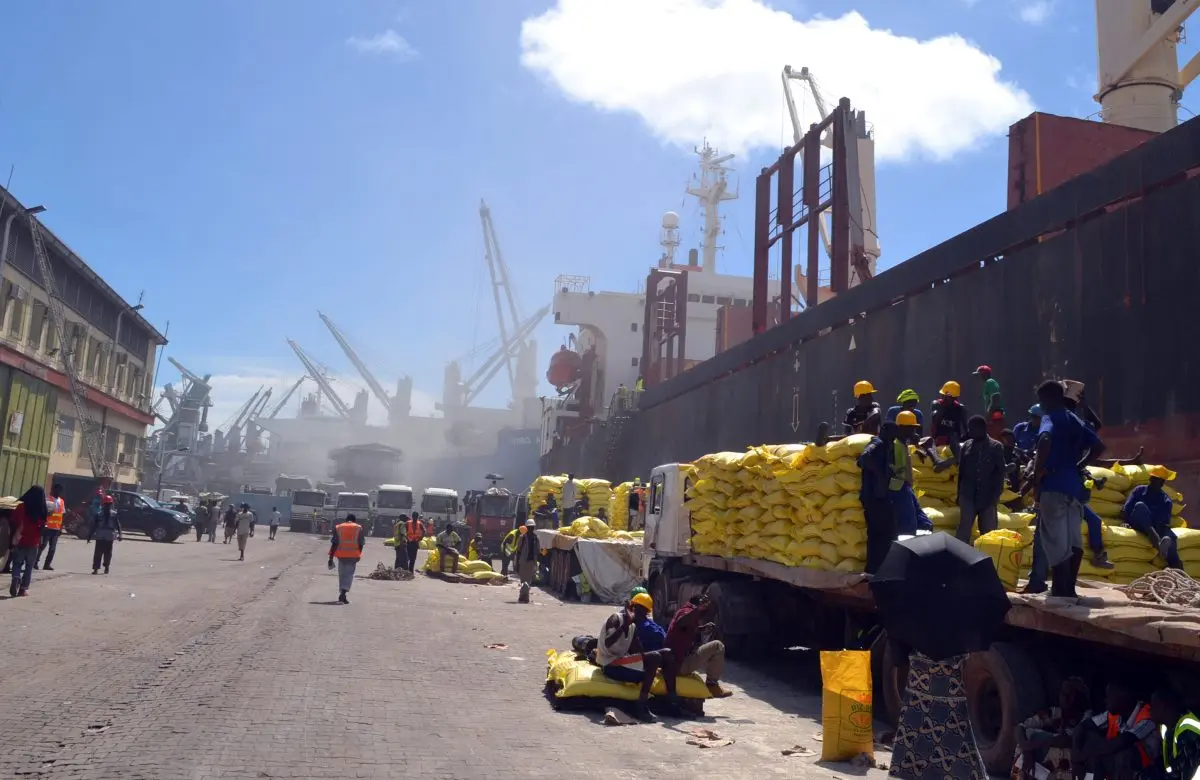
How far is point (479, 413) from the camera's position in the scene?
145125 mm

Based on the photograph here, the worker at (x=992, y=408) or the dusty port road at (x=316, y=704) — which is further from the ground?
the worker at (x=992, y=408)

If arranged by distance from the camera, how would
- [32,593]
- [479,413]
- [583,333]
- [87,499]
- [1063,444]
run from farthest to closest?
[479,413], [583,333], [87,499], [32,593], [1063,444]

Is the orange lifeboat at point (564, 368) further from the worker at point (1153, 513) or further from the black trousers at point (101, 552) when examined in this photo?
the worker at point (1153, 513)

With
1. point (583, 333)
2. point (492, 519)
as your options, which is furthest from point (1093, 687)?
point (583, 333)

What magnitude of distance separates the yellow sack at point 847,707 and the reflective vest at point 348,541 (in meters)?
10.2

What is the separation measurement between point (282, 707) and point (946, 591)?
4927 millimetres

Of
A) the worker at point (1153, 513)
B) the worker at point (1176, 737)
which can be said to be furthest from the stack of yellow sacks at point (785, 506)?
the worker at point (1176, 737)

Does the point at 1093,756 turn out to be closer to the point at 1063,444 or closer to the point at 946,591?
the point at 946,591

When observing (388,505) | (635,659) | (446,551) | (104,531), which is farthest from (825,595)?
(388,505)

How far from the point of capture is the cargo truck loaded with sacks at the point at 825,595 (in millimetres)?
5242

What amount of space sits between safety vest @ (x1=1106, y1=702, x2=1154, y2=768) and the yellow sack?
5.68 feet

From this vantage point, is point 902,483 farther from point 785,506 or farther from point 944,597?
point 944,597

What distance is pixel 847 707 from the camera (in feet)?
20.5

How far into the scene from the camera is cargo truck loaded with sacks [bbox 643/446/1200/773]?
524cm
